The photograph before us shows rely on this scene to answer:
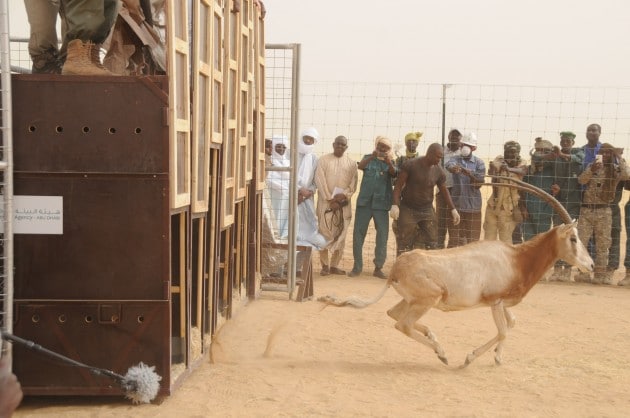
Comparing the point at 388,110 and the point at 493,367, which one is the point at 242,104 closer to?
the point at 493,367

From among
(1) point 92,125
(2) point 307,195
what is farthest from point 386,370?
(2) point 307,195

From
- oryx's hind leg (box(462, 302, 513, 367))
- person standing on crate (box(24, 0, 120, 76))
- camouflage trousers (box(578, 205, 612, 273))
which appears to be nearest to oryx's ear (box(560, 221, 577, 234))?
oryx's hind leg (box(462, 302, 513, 367))

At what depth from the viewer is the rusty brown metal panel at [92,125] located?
6.41 meters

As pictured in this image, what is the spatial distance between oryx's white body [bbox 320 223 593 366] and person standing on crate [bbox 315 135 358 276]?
597cm

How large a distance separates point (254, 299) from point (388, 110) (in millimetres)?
5168

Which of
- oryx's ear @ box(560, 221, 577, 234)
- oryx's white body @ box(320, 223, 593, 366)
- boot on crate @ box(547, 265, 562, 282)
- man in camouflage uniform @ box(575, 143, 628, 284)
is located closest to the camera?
oryx's white body @ box(320, 223, 593, 366)

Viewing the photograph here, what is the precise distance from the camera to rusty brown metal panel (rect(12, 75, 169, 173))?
252 inches

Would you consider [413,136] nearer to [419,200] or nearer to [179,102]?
[419,200]

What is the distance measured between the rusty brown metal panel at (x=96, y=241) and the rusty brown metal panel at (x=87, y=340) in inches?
5.1

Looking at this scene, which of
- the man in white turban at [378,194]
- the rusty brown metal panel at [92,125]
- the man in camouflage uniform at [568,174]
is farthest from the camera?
the man in white turban at [378,194]

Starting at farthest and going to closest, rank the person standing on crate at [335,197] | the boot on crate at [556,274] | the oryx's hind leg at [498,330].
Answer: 1. the person standing on crate at [335,197]
2. the boot on crate at [556,274]
3. the oryx's hind leg at [498,330]

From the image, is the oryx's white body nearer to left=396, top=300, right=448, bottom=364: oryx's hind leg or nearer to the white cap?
left=396, top=300, right=448, bottom=364: oryx's hind leg

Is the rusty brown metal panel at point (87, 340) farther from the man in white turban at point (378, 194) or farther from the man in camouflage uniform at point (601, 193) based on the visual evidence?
the man in camouflage uniform at point (601, 193)

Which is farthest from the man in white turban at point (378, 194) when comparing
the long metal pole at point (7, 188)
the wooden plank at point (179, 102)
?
the long metal pole at point (7, 188)
